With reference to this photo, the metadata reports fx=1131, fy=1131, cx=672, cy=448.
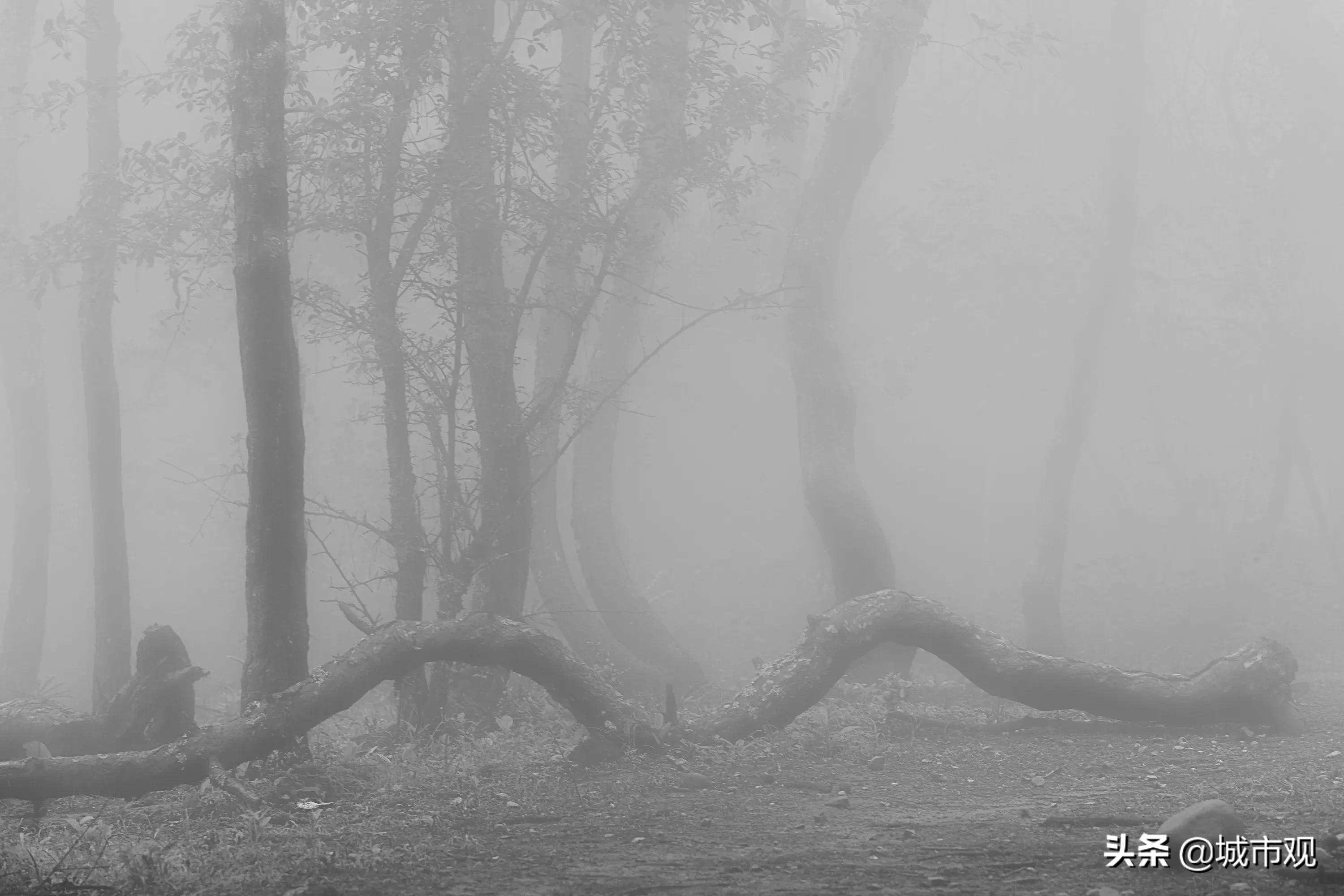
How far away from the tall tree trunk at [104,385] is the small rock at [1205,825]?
9451 millimetres

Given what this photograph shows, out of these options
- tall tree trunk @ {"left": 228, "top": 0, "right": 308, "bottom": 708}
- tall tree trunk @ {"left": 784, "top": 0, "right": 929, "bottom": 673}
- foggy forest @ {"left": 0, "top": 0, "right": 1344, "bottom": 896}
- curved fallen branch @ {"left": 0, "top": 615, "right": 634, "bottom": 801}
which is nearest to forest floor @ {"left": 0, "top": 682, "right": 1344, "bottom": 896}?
foggy forest @ {"left": 0, "top": 0, "right": 1344, "bottom": 896}

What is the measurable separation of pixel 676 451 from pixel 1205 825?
46.0 ft

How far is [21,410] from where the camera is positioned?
1470cm

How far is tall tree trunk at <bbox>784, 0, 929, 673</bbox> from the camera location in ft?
35.7

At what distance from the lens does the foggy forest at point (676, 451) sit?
5.82 metres

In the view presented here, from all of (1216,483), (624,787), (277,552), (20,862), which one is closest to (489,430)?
(277,552)

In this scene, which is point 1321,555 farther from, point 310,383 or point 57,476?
point 57,476

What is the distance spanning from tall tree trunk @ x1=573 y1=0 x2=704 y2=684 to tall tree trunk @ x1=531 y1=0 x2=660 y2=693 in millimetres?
265

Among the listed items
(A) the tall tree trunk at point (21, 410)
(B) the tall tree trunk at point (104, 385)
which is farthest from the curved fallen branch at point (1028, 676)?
(A) the tall tree trunk at point (21, 410)

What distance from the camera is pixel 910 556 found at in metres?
17.9

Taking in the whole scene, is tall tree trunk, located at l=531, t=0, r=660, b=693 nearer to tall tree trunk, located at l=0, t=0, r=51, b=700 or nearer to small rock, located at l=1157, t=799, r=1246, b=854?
small rock, located at l=1157, t=799, r=1246, b=854

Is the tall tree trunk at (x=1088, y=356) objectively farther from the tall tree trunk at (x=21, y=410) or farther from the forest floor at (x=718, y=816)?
the tall tree trunk at (x=21, y=410)

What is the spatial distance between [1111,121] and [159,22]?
1568 cm

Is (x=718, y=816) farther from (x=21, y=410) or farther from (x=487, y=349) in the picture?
(x=21, y=410)
